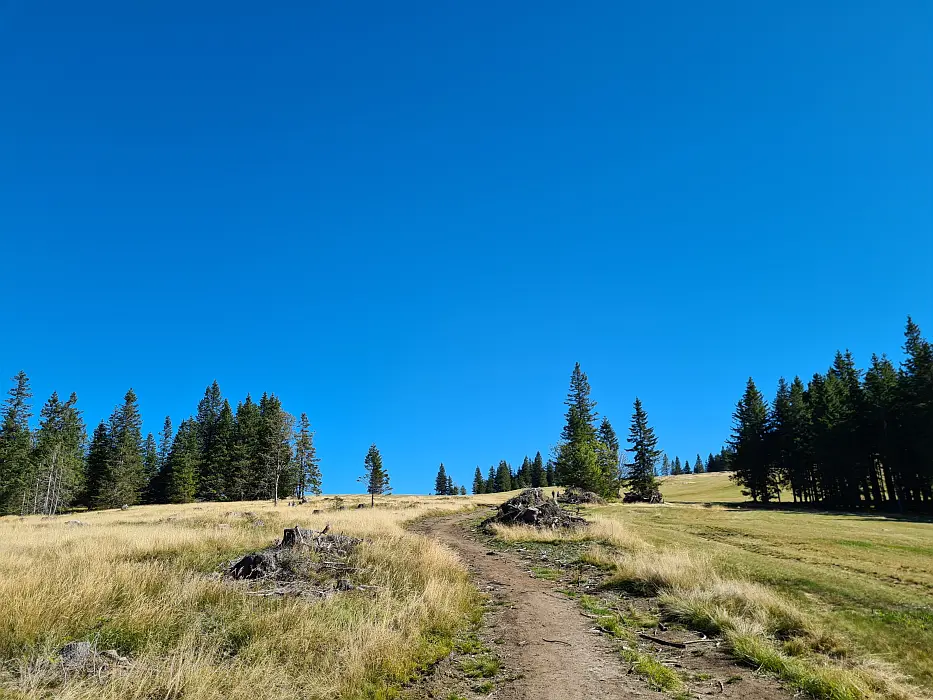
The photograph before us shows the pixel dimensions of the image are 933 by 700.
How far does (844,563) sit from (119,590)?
21.8 m

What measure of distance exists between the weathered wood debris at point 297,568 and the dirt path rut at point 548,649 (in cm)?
421

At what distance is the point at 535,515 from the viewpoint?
28.6 metres

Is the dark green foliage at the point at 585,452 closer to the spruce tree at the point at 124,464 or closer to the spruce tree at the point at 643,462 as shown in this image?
the spruce tree at the point at 643,462

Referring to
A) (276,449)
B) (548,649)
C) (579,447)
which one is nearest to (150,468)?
(276,449)

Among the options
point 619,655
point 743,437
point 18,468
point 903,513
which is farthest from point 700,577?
point 18,468

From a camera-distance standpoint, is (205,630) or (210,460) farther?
(210,460)

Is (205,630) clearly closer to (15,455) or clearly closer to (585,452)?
(585,452)

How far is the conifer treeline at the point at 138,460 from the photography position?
6644 cm

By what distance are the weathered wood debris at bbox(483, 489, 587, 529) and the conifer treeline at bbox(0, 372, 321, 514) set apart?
48388 millimetres

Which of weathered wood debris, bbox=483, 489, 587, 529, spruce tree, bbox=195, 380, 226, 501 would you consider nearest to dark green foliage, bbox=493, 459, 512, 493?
spruce tree, bbox=195, 380, 226, 501

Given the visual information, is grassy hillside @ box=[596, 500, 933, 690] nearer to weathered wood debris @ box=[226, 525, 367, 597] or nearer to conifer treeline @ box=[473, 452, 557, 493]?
weathered wood debris @ box=[226, 525, 367, 597]

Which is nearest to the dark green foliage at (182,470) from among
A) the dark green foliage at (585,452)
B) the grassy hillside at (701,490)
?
the dark green foliage at (585,452)

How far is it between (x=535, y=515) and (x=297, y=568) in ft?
60.9

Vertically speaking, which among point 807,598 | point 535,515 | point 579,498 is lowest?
point 579,498
